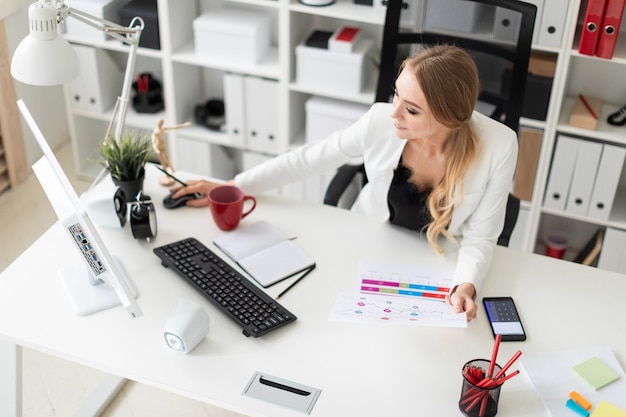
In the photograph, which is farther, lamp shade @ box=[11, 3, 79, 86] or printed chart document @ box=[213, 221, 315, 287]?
printed chart document @ box=[213, 221, 315, 287]

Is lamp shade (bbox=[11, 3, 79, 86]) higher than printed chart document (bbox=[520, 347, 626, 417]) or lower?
higher

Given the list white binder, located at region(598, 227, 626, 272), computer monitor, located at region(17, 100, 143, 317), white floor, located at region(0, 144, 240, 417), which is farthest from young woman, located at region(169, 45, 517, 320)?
white binder, located at region(598, 227, 626, 272)

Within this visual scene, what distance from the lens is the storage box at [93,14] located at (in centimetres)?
326

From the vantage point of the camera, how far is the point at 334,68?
124 inches

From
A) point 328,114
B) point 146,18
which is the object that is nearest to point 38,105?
point 146,18

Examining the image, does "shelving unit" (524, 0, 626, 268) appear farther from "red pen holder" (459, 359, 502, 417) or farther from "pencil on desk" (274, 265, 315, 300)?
"red pen holder" (459, 359, 502, 417)

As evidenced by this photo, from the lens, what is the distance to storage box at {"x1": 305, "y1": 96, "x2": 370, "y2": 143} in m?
3.22

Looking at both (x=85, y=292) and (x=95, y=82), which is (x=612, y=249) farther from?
(x=95, y=82)

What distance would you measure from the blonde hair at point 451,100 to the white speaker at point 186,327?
696 millimetres

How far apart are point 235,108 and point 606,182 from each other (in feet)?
5.02

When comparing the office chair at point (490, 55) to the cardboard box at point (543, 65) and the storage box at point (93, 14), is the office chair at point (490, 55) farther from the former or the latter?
the storage box at point (93, 14)

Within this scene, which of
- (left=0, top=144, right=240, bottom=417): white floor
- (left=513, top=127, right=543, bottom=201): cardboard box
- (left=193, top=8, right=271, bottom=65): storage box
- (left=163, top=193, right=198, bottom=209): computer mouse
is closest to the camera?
(left=163, top=193, right=198, bottom=209): computer mouse

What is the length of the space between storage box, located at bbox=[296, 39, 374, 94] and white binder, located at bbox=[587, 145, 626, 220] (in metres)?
0.97

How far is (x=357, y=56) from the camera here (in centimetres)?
307
